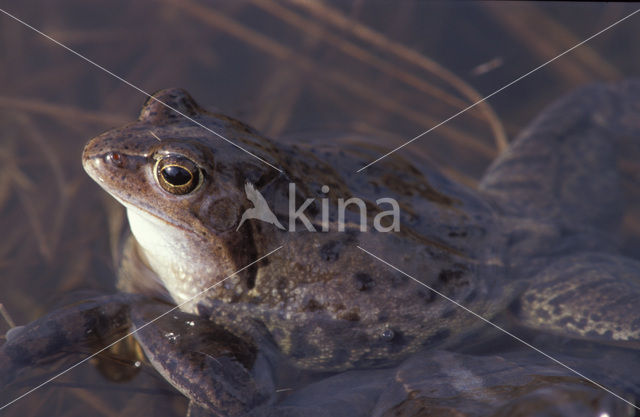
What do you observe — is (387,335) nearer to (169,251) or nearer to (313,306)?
(313,306)

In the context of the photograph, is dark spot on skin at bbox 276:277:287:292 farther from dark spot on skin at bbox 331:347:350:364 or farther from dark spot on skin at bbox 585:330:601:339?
dark spot on skin at bbox 585:330:601:339

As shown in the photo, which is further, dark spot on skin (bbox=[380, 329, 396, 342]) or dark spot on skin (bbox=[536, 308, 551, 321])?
dark spot on skin (bbox=[536, 308, 551, 321])

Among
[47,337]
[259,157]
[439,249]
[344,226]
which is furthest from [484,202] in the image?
[47,337]

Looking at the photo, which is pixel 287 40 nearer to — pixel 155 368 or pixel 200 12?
pixel 200 12

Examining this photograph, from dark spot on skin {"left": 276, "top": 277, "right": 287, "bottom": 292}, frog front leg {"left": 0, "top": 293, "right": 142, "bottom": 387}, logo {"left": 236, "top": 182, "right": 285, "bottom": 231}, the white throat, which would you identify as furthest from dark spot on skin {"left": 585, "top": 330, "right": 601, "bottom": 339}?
frog front leg {"left": 0, "top": 293, "right": 142, "bottom": 387}

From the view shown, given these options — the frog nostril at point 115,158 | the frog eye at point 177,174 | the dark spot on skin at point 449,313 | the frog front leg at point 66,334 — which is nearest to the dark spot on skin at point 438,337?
the dark spot on skin at point 449,313

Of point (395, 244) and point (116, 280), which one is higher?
point (395, 244)

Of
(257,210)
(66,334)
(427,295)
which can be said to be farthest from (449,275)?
(66,334)
